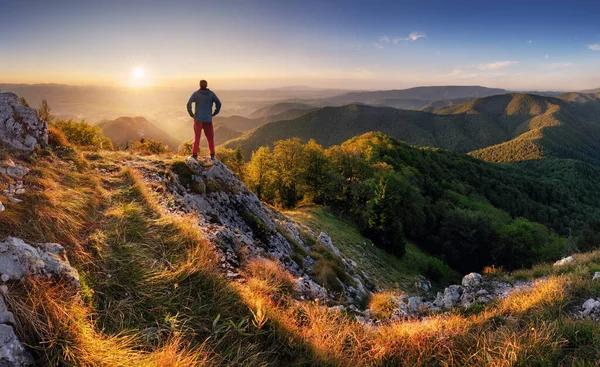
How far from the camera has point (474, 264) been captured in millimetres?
36562

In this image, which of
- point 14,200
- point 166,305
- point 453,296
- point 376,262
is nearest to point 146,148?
point 14,200

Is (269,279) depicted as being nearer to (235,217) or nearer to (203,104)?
(235,217)

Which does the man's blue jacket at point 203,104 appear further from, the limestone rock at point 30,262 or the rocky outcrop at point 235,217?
the limestone rock at point 30,262

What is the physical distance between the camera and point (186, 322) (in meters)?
3.13

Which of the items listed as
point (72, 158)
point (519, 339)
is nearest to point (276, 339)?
point (519, 339)

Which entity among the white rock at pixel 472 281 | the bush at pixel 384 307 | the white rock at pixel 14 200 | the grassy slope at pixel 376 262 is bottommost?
the grassy slope at pixel 376 262

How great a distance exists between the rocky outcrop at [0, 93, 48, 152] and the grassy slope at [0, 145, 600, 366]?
379 cm

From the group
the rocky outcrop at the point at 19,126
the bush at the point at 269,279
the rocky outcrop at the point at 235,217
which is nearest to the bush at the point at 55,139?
the rocky outcrop at the point at 19,126

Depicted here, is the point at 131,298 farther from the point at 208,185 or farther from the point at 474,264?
the point at 474,264

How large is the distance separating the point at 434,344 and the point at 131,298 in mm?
3694

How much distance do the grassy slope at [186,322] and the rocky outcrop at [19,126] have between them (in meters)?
3.79

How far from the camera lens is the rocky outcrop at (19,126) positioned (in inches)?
274

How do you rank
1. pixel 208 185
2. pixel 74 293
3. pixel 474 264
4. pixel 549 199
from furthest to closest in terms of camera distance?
pixel 549 199 → pixel 474 264 → pixel 208 185 → pixel 74 293

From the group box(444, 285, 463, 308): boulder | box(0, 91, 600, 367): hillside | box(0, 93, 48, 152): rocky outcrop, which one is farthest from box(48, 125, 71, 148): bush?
box(444, 285, 463, 308): boulder
